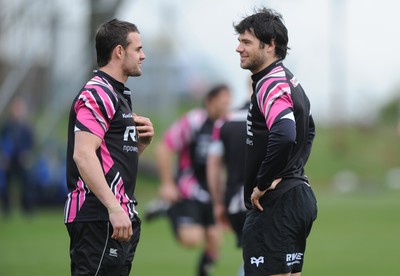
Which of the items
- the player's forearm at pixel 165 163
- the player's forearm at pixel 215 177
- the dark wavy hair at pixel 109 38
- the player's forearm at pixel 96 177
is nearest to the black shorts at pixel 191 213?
the player's forearm at pixel 165 163

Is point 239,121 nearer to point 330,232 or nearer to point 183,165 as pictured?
point 183,165

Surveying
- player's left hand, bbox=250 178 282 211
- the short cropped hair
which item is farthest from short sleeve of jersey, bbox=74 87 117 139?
the short cropped hair

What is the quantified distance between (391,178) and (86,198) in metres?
31.8

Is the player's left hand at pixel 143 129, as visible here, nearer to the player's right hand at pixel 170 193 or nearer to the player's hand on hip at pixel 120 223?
the player's hand on hip at pixel 120 223

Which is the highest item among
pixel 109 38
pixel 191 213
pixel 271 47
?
pixel 109 38

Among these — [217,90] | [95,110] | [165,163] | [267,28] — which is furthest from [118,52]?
[165,163]

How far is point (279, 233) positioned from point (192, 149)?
5338mm

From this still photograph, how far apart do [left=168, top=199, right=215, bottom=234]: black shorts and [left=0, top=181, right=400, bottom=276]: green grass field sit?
714 millimetres

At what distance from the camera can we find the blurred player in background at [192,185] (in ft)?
38.4

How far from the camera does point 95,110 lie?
6238 mm

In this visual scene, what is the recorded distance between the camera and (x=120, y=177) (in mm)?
6391

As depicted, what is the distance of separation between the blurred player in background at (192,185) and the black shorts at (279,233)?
16.0 ft

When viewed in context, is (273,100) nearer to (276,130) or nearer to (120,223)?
(276,130)

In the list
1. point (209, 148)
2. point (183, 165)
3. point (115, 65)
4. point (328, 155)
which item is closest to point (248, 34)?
point (115, 65)
